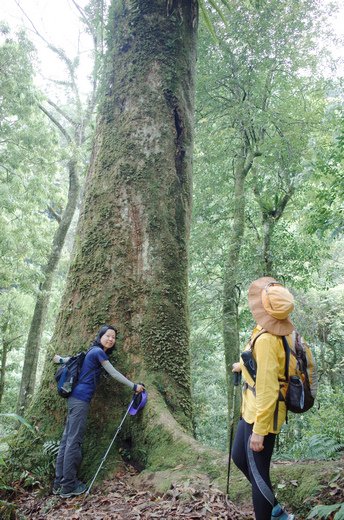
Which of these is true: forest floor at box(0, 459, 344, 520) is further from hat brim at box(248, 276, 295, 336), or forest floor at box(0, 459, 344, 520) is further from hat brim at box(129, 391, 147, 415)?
hat brim at box(248, 276, 295, 336)

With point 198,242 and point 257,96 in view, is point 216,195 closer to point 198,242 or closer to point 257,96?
point 198,242

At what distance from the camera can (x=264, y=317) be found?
119 inches

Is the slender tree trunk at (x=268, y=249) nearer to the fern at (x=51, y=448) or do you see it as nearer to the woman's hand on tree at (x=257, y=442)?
the fern at (x=51, y=448)

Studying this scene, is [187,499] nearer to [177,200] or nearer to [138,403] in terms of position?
[138,403]

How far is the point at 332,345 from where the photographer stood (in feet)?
51.4

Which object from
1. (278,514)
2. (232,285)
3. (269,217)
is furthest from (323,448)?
(269,217)

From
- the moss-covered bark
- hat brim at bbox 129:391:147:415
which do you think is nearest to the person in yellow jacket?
the moss-covered bark

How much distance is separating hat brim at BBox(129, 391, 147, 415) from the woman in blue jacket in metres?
0.08

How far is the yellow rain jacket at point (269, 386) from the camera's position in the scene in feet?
9.29

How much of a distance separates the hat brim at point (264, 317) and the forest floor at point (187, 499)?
1.19m

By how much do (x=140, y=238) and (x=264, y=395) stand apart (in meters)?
2.97

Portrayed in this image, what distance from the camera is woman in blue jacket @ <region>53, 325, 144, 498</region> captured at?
4207 millimetres

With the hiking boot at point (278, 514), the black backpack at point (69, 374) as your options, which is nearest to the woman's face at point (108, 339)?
the black backpack at point (69, 374)

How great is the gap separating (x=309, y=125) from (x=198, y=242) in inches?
171
